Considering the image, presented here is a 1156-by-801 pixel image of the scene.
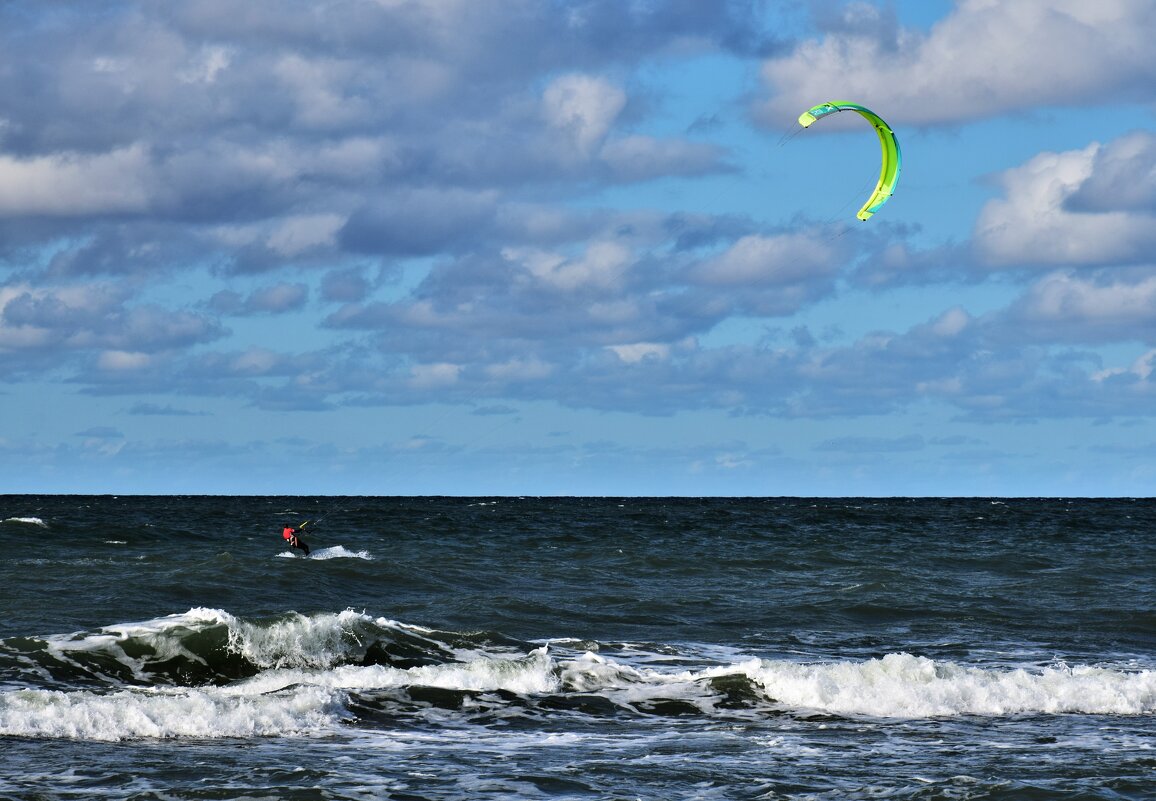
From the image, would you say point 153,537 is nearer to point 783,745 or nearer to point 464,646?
point 464,646

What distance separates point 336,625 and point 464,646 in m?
1.91

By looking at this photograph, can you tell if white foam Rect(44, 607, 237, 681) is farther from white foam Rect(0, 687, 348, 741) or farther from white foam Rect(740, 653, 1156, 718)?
white foam Rect(740, 653, 1156, 718)

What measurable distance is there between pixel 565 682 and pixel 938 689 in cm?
461

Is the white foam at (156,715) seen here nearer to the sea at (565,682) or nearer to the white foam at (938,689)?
the sea at (565,682)

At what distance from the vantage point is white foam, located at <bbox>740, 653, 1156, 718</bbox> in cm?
1627

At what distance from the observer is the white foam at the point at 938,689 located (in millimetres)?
16266

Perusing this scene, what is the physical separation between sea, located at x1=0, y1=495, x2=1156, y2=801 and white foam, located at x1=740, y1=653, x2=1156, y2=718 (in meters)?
0.04

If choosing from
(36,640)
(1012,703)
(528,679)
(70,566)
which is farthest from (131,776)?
(70,566)

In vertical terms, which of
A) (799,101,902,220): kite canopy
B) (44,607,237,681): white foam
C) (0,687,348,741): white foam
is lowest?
(0,687,348,741): white foam

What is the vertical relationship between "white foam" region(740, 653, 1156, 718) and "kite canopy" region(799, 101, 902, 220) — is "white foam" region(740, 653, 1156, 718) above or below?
below

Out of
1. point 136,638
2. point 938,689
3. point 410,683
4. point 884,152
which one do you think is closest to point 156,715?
point 410,683

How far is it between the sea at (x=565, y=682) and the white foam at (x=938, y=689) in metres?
0.04

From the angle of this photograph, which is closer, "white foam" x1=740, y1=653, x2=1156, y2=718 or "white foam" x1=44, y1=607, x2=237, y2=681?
"white foam" x1=740, y1=653, x2=1156, y2=718

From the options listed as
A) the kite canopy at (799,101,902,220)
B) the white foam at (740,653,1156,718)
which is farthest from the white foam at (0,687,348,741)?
the kite canopy at (799,101,902,220)
